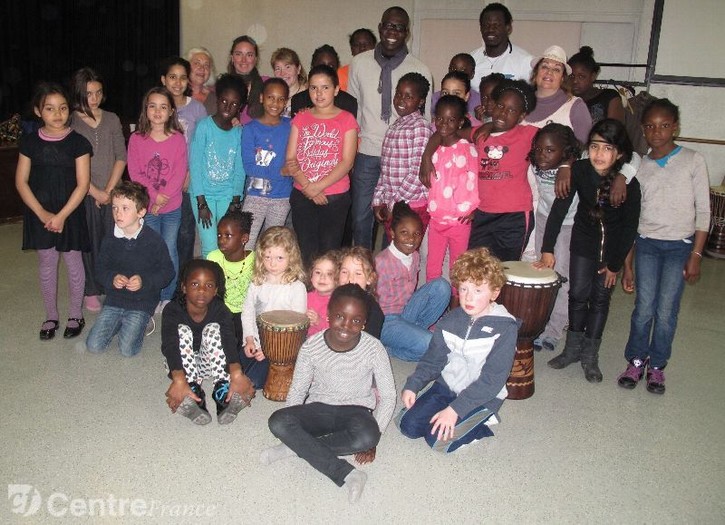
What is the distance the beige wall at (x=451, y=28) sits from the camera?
7016 millimetres

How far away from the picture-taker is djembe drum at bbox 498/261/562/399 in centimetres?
289

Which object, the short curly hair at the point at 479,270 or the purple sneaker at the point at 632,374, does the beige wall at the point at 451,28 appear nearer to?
the purple sneaker at the point at 632,374

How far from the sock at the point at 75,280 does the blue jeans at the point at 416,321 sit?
1672 mm

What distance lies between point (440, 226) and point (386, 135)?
0.60 metres

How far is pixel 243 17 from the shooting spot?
8594mm

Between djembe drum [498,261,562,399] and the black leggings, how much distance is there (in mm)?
215

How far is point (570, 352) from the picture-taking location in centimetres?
331

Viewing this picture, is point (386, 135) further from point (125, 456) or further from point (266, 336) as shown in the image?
point (125, 456)

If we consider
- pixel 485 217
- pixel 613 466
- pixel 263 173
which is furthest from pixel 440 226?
pixel 613 466

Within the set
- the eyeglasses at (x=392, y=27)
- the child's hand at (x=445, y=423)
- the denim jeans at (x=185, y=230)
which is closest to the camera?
the child's hand at (x=445, y=423)

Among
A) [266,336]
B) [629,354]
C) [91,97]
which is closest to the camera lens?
[266,336]

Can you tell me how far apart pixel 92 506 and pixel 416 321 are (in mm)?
1746

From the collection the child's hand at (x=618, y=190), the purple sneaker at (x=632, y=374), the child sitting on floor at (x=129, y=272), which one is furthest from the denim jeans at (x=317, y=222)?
the purple sneaker at (x=632, y=374)

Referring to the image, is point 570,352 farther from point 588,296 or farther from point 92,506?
point 92,506
